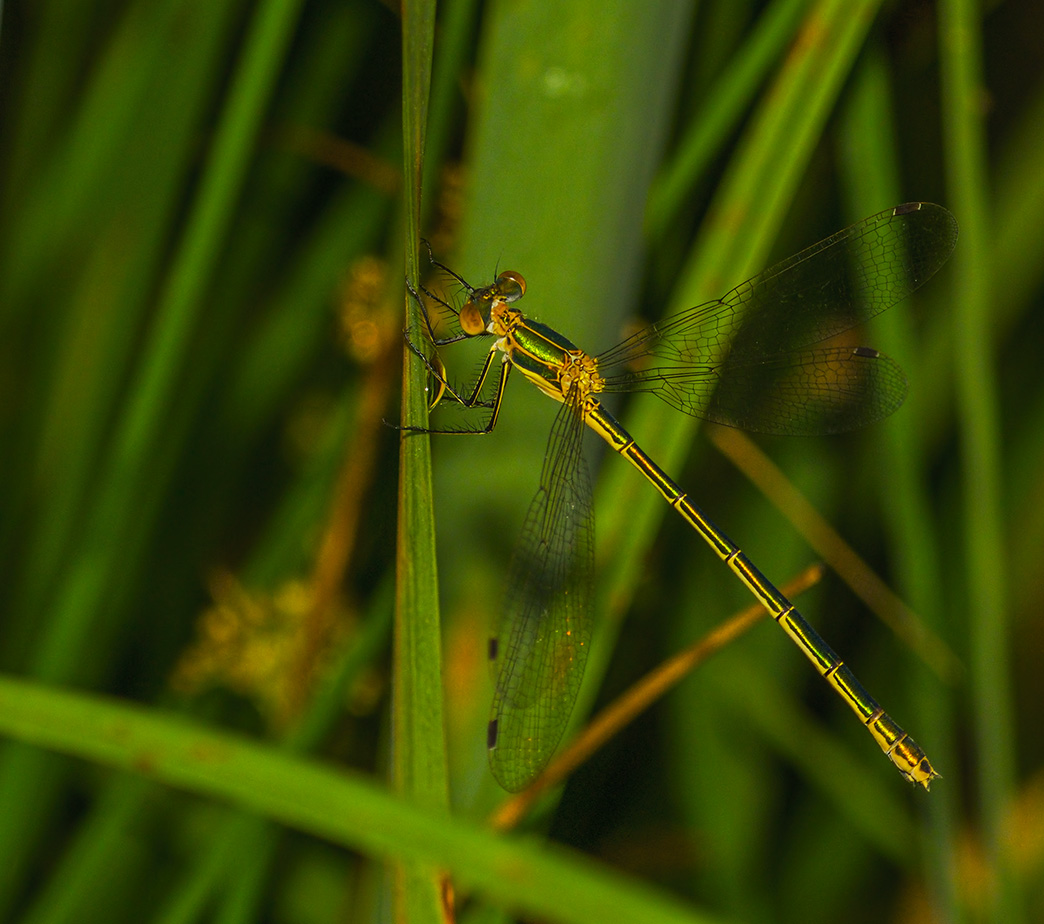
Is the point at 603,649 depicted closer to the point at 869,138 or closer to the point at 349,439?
the point at 349,439

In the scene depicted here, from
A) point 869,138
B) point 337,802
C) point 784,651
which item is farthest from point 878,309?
point 337,802

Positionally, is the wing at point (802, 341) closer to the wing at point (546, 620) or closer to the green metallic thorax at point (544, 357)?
the green metallic thorax at point (544, 357)

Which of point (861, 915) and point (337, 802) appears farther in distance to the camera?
point (861, 915)

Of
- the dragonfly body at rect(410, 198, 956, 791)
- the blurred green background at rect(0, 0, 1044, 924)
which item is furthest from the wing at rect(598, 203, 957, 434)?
the blurred green background at rect(0, 0, 1044, 924)

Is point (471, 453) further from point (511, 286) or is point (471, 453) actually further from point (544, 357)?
point (544, 357)

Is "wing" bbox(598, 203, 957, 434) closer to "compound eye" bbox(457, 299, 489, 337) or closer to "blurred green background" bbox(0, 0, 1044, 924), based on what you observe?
"blurred green background" bbox(0, 0, 1044, 924)

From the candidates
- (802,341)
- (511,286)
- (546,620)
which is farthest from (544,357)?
(802,341)
